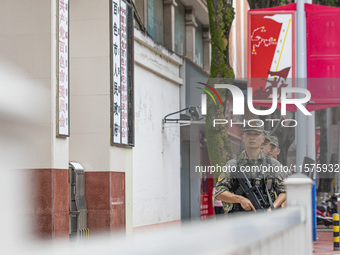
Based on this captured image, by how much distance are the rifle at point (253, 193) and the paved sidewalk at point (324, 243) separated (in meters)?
6.80

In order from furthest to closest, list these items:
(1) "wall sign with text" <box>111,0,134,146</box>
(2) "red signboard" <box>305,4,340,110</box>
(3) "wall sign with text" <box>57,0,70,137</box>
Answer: (2) "red signboard" <box>305,4,340,110</box> < (1) "wall sign with text" <box>111,0,134,146</box> < (3) "wall sign with text" <box>57,0,70,137</box>

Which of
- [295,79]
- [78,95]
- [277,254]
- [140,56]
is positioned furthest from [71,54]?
[277,254]

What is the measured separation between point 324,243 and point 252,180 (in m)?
10.1

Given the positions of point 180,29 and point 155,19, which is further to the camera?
point 180,29

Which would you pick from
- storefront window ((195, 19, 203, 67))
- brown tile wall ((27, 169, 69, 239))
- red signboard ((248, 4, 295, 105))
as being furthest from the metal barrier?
storefront window ((195, 19, 203, 67))

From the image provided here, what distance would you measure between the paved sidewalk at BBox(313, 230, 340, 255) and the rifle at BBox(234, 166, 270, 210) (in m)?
6.80

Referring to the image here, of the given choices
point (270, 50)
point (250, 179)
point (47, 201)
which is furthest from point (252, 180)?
point (270, 50)

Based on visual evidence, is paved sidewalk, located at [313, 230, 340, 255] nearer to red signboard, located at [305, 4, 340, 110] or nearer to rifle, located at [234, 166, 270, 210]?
red signboard, located at [305, 4, 340, 110]

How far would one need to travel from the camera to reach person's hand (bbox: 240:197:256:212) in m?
7.73

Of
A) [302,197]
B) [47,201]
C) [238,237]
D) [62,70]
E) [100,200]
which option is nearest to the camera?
[238,237]

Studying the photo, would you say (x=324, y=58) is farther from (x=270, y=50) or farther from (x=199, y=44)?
(x=199, y=44)

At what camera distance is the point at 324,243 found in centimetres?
1752

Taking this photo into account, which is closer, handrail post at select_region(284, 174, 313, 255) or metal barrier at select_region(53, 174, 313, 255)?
metal barrier at select_region(53, 174, 313, 255)

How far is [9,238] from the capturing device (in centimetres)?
204
